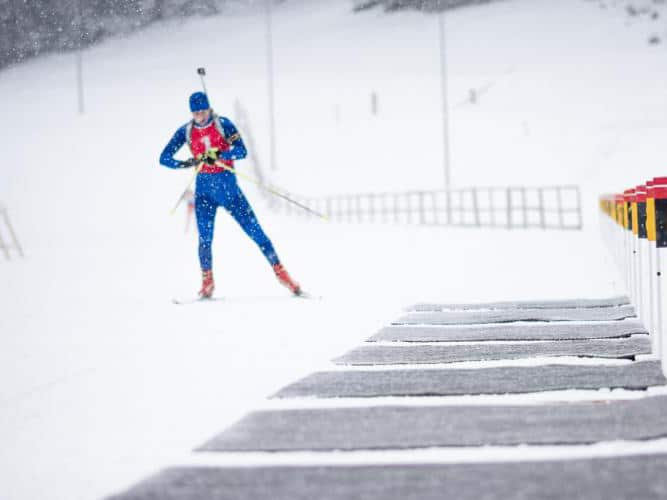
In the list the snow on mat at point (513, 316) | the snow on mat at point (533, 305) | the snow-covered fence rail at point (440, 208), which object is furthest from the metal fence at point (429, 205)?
the snow on mat at point (513, 316)

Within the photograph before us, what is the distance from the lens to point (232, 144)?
10250mm

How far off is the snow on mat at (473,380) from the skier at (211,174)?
479 centimetres

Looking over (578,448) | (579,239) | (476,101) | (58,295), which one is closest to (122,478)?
(578,448)

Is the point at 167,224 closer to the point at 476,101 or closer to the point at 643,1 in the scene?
the point at 476,101

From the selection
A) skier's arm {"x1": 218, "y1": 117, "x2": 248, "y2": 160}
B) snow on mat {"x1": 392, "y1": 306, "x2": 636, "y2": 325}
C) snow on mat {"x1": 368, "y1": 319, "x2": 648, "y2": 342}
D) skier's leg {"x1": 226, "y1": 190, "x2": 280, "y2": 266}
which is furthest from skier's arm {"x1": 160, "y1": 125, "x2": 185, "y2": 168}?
snow on mat {"x1": 368, "y1": 319, "x2": 648, "y2": 342}

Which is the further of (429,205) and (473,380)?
(429,205)

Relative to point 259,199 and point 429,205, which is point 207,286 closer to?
point 259,199

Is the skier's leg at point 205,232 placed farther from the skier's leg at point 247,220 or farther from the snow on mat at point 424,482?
the snow on mat at point 424,482

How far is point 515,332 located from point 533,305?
1.87 metres

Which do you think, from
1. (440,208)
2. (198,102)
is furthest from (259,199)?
(198,102)

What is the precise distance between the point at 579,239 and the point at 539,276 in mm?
8270

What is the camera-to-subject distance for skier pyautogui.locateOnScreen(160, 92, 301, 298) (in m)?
10.1

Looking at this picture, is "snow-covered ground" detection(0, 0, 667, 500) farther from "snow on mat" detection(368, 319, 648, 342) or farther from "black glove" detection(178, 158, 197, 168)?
"black glove" detection(178, 158, 197, 168)

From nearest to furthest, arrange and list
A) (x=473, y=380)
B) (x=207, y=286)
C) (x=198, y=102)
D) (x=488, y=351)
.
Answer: (x=473, y=380) → (x=488, y=351) → (x=198, y=102) → (x=207, y=286)
